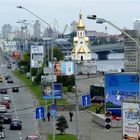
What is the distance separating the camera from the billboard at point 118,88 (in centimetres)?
4884

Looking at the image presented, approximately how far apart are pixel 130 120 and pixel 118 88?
22083 millimetres

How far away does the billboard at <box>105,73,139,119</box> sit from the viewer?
160 ft

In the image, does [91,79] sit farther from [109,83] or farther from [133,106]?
[133,106]

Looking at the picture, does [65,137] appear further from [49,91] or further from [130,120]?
[130,120]

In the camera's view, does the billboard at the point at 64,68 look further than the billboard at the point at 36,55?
No

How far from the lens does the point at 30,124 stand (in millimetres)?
54844

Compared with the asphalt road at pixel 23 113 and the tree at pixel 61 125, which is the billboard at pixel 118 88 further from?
the asphalt road at pixel 23 113

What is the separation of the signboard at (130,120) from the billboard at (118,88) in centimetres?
1920


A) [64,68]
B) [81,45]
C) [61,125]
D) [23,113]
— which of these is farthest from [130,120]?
[81,45]

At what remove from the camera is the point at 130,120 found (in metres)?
28.6

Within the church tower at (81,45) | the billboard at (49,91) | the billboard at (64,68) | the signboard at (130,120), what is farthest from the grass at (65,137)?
the church tower at (81,45)

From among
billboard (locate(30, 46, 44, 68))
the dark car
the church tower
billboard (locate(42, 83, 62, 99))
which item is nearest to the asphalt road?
billboard (locate(42, 83, 62, 99))

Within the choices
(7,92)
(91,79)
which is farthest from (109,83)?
(91,79)

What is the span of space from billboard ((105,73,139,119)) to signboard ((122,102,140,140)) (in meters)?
19.2
